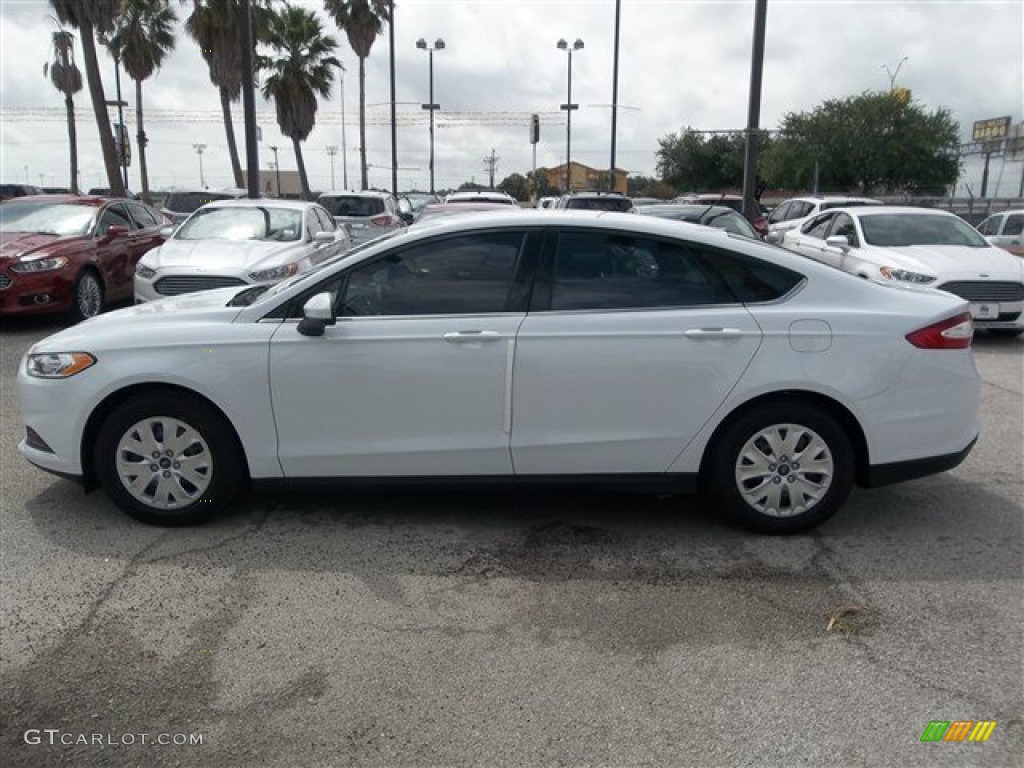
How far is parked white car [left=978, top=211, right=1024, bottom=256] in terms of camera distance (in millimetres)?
15817

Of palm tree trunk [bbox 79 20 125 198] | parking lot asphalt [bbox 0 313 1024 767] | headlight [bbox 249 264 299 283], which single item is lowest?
parking lot asphalt [bbox 0 313 1024 767]

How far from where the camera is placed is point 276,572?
4.02 metres

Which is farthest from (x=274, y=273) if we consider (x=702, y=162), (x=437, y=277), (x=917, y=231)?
(x=702, y=162)

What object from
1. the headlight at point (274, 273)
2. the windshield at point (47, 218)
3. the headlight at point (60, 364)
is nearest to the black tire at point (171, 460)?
the headlight at point (60, 364)

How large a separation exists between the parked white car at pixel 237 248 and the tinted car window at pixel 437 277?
13.9 feet

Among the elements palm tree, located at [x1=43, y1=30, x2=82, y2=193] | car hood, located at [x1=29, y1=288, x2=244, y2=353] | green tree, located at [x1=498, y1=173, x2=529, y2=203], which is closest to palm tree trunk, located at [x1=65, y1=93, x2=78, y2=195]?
palm tree, located at [x1=43, y1=30, x2=82, y2=193]

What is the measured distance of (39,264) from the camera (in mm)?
10070

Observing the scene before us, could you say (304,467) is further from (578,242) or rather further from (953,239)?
(953,239)

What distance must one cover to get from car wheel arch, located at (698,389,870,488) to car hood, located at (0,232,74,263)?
29.2ft

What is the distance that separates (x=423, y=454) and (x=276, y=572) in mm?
882

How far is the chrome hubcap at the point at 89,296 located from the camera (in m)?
10.6

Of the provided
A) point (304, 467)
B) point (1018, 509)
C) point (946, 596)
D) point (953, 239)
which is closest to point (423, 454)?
point (304, 467)

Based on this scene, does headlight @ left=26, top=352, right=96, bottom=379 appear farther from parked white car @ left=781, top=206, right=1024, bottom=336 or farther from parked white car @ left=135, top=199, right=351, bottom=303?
parked white car @ left=781, top=206, right=1024, bottom=336

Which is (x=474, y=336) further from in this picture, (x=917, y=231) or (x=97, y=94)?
(x=97, y=94)
